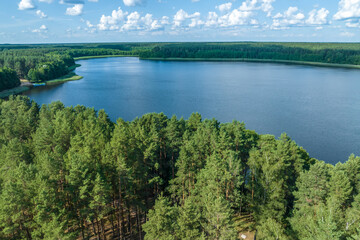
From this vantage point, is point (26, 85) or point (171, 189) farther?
point (26, 85)

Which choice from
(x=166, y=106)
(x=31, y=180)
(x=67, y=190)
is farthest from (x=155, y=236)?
(x=166, y=106)

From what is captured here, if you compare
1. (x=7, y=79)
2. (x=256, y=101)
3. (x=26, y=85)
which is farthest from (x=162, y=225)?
(x=26, y=85)

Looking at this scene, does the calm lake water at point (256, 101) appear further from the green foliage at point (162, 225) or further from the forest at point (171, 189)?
the green foliage at point (162, 225)

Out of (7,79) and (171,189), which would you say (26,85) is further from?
(171,189)

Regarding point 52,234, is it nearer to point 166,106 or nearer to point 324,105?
point 166,106

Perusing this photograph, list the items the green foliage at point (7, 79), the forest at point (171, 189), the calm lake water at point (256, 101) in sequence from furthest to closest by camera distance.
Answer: the green foliage at point (7, 79) → the calm lake water at point (256, 101) → the forest at point (171, 189)

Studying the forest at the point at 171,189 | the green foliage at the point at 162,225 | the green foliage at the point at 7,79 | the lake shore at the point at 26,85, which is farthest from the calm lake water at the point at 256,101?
the green foliage at the point at 162,225
